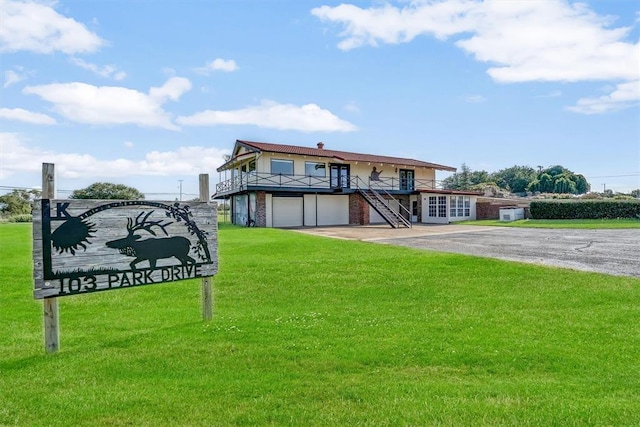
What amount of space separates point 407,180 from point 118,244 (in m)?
28.1

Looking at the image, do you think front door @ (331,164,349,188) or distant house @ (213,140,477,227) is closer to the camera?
distant house @ (213,140,477,227)

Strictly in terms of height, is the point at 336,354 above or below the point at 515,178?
below

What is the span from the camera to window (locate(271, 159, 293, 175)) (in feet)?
82.0

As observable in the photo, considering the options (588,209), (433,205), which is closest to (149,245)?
(433,205)

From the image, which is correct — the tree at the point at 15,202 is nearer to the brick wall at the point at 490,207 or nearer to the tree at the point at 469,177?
the brick wall at the point at 490,207

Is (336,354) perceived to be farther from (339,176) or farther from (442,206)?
(442,206)

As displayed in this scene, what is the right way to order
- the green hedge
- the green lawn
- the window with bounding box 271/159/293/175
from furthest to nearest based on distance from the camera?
1. the green hedge
2. the window with bounding box 271/159/293/175
3. the green lawn

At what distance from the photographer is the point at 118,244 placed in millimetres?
5090

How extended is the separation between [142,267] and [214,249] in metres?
1.05

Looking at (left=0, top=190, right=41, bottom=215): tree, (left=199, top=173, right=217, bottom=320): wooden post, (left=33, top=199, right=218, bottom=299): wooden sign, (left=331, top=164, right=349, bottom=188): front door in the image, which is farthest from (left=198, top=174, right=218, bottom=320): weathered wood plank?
(left=0, top=190, right=41, bottom=215): tree

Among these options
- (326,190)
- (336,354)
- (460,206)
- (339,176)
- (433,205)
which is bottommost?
(336,354)

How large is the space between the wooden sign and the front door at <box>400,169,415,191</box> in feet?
87.5

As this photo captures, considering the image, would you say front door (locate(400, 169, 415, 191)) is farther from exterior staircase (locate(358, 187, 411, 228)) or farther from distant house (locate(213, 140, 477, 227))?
exterior staircase (locate(358, 187, 411, 228))

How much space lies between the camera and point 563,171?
7325 cm
